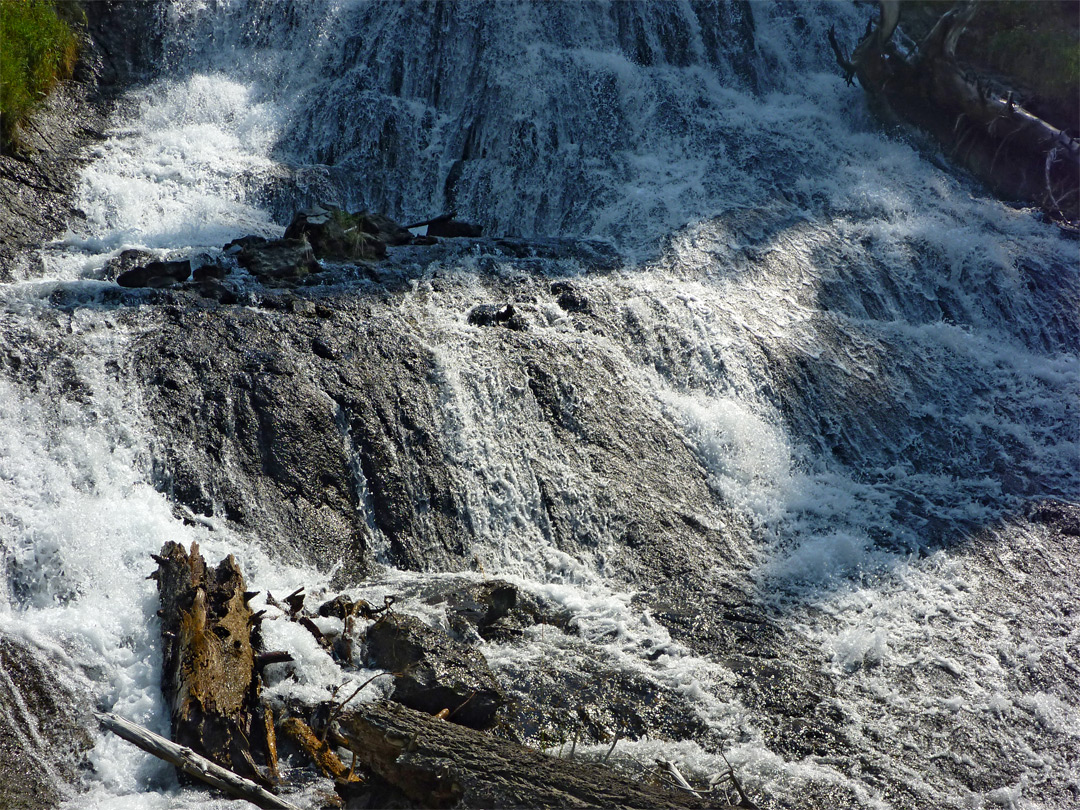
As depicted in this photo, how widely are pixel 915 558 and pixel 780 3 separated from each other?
500 inches

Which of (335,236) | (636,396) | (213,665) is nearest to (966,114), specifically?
(636,396)

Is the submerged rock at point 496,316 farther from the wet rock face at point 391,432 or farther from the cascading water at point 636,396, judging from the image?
the cascading water at point 636,396

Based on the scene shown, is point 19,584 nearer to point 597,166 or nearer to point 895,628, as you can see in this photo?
point 895,628

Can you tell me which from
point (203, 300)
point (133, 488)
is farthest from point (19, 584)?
point (203, 300)

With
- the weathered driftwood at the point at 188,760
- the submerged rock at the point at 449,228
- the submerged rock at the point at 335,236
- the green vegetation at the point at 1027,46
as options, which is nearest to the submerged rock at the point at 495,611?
the weathered driftwood at the point at 188,760

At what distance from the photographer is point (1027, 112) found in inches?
593

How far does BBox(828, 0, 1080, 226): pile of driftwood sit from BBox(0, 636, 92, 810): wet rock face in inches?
566

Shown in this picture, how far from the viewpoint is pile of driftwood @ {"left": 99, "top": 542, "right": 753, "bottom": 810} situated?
11.4 feet

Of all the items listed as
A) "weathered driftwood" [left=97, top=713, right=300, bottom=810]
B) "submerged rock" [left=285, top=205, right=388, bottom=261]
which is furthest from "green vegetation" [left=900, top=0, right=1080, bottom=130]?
"weathered driftwood" [left=97, top=713, right=300, bottom=810]

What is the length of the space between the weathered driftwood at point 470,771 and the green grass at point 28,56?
9.29 m

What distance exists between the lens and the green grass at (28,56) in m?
10.4

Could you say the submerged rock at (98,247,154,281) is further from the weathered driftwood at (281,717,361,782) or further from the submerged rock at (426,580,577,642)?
the weathered driftwood at (281,717,361,782)

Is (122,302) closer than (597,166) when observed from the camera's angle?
Yes

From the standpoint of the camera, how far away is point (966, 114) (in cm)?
1505
